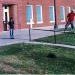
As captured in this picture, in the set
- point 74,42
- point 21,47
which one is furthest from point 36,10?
point 21,47

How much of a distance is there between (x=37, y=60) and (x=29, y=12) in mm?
28636

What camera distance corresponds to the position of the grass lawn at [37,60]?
14.4 meters

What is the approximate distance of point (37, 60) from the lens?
16.7 m

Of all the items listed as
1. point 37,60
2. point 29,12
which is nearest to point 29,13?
point 29,12

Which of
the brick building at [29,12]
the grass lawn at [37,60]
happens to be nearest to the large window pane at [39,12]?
the brick building at [29,12]

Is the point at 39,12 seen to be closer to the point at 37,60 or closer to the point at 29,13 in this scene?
the point at 29,13

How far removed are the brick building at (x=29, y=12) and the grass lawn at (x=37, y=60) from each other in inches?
762

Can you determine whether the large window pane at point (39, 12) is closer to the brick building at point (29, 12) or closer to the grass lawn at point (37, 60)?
the brick building at point (29, 12)

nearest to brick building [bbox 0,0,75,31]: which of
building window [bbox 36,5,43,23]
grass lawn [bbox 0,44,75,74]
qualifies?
building window [bbox 36,5,43,23]

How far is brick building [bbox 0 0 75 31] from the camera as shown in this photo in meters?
41.1

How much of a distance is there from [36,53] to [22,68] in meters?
4.06

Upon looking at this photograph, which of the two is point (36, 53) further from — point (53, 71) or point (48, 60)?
point (53, 71)

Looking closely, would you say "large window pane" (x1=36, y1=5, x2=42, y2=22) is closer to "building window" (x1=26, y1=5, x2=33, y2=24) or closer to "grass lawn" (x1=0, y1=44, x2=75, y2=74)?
"building window" (x1=26, y1=5, x2=33, y2=24)

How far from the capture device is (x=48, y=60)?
16797 millimetres
